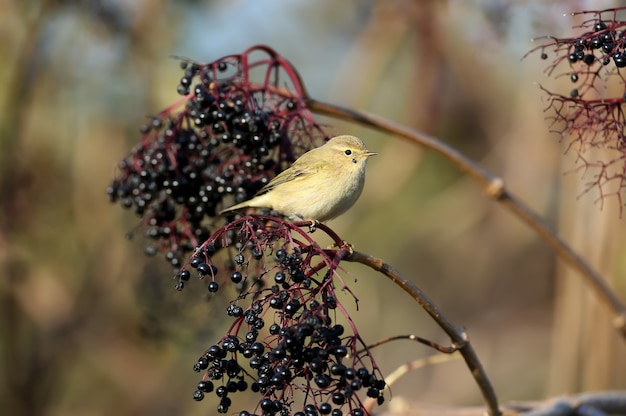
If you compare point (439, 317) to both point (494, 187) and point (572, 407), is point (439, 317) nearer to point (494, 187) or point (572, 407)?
point (572, 407)

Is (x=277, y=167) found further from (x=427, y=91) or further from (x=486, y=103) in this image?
(x=486, y=103)

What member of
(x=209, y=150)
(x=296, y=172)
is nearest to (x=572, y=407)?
(x=296, y=172)

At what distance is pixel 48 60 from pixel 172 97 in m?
0.99

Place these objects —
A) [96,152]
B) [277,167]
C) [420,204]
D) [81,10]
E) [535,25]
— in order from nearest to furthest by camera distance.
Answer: [277,167] < [535,25] < [81,10] < [96,152] < [420,204]

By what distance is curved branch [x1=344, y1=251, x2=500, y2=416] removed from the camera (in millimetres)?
2244

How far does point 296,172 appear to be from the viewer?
3.59 meters

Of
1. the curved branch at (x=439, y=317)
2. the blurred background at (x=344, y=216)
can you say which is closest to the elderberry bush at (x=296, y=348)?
the curved branch at (x=439, y=317)

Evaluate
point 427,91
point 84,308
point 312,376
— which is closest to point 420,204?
point 427,91

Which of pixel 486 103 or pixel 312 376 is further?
pixel 486 103

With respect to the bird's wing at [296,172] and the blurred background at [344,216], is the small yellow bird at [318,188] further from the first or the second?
the blurred background at [344,216]

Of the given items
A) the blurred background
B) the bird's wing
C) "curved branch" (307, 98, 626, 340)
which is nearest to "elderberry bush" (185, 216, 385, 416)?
the bird's wing

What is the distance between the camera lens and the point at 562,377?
4.49 meters

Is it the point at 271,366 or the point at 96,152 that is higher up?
the point at 96,152

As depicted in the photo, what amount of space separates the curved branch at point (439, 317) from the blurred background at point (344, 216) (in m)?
1.78
